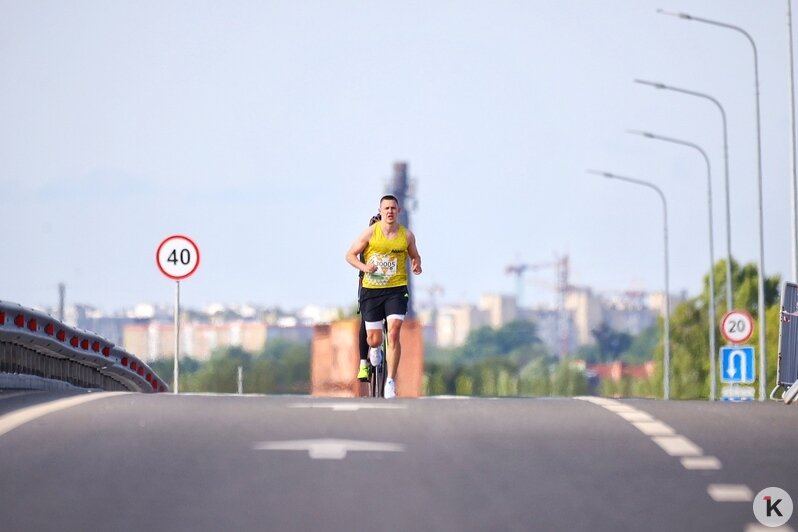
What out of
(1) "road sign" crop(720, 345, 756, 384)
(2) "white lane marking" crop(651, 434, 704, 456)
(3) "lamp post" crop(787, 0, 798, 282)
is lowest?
(2) "white lane marking" crop(651, 434, 704, 456)

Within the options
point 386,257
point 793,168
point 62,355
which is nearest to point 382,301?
point 386,257

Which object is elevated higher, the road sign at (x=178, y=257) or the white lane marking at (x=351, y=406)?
the road sign at (x=178, y=257)

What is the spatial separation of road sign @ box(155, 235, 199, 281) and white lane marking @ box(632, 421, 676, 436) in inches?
606

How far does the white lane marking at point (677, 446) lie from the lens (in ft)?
41.9

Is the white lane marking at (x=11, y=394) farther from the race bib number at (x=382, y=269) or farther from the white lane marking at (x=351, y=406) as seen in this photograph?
the race bib number at (x=382, y=269)

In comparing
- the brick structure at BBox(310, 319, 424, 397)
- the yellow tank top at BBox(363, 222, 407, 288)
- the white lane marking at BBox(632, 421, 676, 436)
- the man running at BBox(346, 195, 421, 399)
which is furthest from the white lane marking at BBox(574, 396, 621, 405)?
the brick structure at BBox(310, 319, 424, 397)

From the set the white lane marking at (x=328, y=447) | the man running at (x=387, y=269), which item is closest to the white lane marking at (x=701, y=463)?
the white lane marking at (x=328, y=447)

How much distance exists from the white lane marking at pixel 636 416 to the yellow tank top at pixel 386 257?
5218mm

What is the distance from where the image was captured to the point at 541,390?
18850 cm

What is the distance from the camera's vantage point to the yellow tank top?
2017 cm

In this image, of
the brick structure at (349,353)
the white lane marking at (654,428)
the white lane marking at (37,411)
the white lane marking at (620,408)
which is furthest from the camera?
the brick structure at (349,353)

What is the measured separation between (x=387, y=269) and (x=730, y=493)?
362 inches

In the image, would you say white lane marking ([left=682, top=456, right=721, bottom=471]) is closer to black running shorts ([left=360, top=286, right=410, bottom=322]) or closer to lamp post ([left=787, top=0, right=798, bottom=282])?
black running shorts ([left=360, top=286, right=410, bottom=322])

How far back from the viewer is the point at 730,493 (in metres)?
11.4
